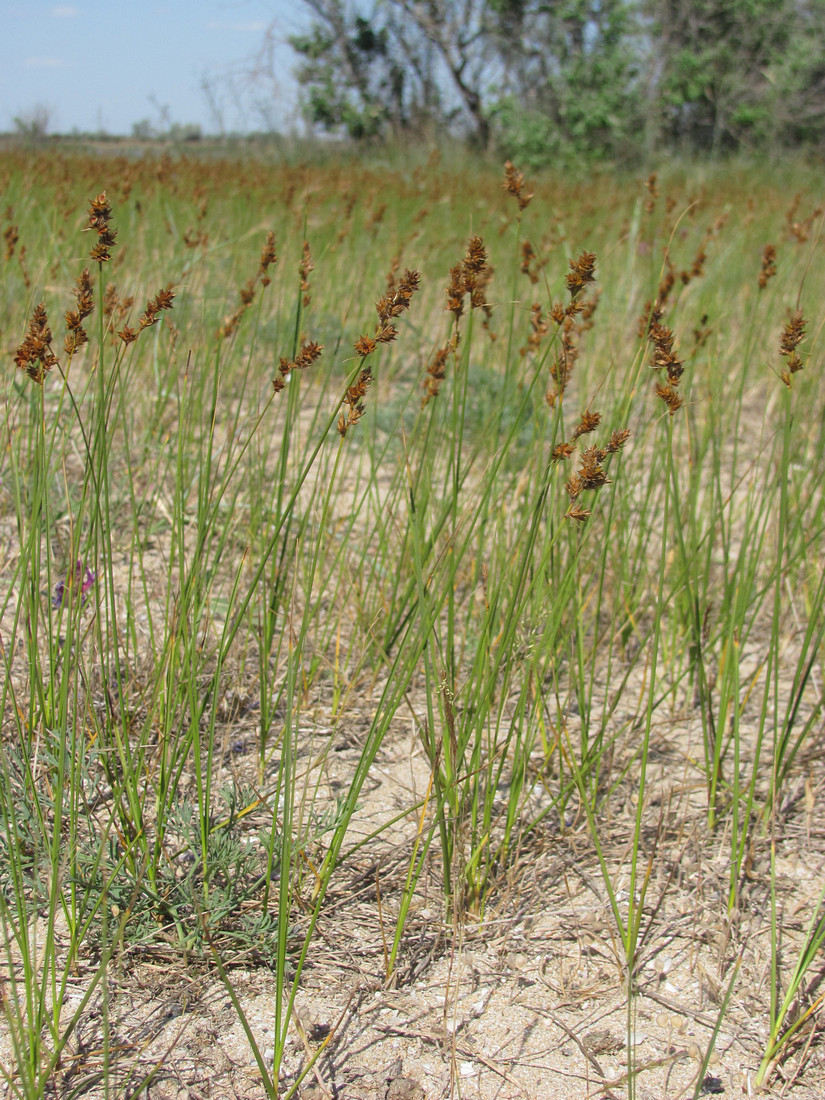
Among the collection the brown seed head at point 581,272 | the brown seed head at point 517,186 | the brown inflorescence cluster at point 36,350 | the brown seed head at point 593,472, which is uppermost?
the brown seed head at point 517,186

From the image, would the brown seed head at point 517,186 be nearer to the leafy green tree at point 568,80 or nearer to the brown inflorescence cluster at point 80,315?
the brown inflorescence cluster at point 80,315

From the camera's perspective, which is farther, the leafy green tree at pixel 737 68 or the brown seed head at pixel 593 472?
the leafy green tree at pixel 737 68

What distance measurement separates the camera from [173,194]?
5.10 meters

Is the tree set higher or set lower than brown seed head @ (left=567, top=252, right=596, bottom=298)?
higher

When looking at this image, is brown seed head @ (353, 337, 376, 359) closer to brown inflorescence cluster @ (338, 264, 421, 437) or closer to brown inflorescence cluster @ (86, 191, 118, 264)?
brown inflorescence cluster @ (338, 264, 421, 437)

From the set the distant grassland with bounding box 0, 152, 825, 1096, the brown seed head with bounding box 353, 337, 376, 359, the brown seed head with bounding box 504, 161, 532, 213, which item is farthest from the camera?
the brown seed head with bounding box 504, 161, 532, 213

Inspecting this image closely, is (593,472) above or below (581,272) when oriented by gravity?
below

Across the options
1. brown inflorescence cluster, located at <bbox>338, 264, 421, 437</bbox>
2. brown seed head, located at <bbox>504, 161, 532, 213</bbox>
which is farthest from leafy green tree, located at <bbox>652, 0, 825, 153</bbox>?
brown inflorescence cluster, located at <bbox>338, 264, 421, 437</bbox>

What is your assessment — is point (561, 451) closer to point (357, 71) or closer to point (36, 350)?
point (36, 350)

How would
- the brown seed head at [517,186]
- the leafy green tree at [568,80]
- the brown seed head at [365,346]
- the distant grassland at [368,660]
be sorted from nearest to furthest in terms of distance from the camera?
the brown seed head at [365,346]
the distant grassland at [368,660]
the brown seed head at [517,186]
the leafy green tree at [568,80]

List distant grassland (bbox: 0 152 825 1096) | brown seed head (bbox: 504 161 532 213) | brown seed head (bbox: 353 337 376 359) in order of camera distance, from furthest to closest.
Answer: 1. brown seed head (bbox: 504 161 532 213)
2. distant grassland (bbox: 0 152 825 1096)
3. brown seed head (bbox: 353 337 376 359)

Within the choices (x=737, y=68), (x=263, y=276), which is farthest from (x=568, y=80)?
(x=263, y=276)

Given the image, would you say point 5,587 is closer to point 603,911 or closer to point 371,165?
point 603,911

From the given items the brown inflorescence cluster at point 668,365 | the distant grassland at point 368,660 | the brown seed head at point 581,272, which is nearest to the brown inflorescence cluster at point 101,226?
the distant grassland at point 368,660
